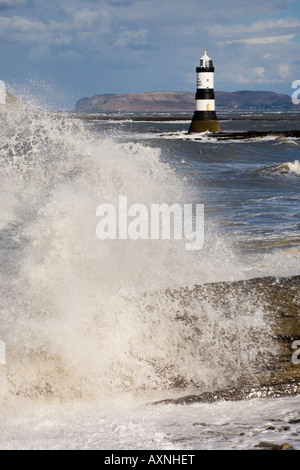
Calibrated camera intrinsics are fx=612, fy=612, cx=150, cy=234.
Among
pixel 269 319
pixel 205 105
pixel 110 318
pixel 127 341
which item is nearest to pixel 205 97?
pixel 205 105

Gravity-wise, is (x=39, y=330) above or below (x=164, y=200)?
below

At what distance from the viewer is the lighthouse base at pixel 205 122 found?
28.9m

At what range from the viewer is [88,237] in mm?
5559

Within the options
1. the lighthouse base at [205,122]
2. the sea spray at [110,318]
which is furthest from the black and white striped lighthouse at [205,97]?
the sea spray at [110,318]

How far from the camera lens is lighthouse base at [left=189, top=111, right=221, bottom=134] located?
28938mm

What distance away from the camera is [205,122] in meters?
29.4

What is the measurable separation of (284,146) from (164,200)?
55.4ft

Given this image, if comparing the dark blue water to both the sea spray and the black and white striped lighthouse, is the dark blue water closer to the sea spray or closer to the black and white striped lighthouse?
the sea spray

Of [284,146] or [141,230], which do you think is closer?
[141,230]

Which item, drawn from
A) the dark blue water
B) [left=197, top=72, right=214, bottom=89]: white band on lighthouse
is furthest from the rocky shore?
[left=197, top=72, right=214, bottom=89]: white band on lighthouse

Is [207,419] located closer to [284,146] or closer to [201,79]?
[284,146]

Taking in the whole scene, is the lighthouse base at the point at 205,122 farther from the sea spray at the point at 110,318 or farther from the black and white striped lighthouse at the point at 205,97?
the sea spray at the point at 110,318

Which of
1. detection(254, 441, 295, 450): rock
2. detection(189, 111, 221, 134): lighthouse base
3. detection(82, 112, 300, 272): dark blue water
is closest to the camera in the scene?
detection(254, 441, 295, 450): rock
